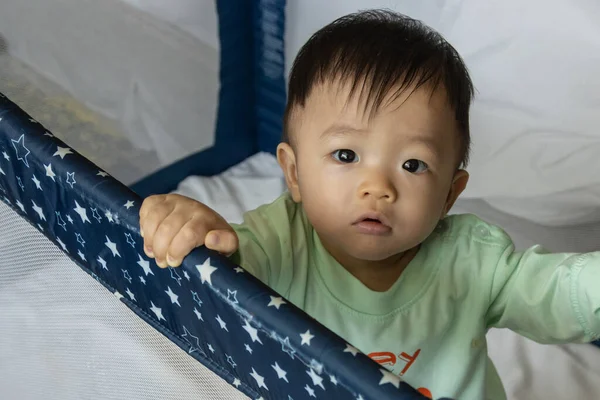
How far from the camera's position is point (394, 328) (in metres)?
0.76

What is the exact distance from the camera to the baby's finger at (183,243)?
0.59 metres

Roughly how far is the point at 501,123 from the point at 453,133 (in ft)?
1.52

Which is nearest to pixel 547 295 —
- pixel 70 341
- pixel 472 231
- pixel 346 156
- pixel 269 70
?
pixel 472 231

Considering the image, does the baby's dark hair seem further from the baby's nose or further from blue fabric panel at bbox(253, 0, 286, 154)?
blue fabric panel at bbox(253, 0, 286, 154)

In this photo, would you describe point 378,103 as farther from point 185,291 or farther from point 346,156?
point 185,291

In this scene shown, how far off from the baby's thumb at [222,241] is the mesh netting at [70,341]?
126mm

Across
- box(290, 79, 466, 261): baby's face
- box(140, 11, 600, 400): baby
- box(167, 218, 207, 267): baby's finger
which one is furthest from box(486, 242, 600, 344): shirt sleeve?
box(167, 218, 207, 267): baby's finger

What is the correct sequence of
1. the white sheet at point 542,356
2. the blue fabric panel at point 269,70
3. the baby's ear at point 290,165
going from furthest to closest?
1. the blue fabric panel at point 269,70
2. the white sheet at point 542,356
3. the baby's ear at point 290,165

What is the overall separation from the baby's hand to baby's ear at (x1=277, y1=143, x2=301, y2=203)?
0.15 meters

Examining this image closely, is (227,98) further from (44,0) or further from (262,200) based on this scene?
(44,0)

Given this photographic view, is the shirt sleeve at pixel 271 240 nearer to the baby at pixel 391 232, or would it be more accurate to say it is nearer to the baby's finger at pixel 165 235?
the baby at pixel 391 232

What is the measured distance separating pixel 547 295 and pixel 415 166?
0.17 meters

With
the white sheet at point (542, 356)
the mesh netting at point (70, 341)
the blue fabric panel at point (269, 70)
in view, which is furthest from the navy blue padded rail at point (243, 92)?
the mesh netting at point (70, 341)

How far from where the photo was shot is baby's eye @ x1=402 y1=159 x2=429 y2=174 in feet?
2.22
